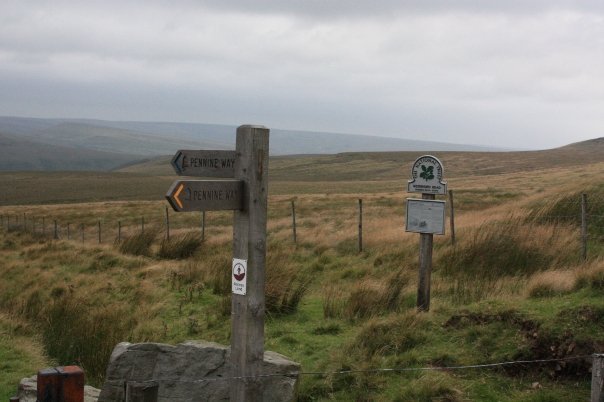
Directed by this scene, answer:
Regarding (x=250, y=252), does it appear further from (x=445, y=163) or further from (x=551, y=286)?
(x=445, y=163)

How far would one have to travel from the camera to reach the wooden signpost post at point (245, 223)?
4844 mm

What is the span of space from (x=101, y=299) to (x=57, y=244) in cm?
1025

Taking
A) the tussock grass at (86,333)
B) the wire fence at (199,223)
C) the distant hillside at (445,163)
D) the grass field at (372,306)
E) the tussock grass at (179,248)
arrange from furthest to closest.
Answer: the distant hillside at (445,163) → the tussock grass at (179,248) → the wire fence at (199,223) → the tussock grass at (86,333) → the grass field at (372,306)

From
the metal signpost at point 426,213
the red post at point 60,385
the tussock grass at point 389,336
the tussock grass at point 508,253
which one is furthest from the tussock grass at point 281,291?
the red post at point 60,385

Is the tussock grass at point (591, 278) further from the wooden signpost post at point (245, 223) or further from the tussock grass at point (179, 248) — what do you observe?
the tussock grass at point (179, 248)

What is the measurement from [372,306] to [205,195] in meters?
Answer: 4.55

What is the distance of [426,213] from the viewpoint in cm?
811

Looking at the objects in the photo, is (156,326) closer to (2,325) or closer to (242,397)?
(2,325)

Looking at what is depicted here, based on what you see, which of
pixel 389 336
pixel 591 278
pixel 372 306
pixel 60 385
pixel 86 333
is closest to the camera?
pixel 60 385

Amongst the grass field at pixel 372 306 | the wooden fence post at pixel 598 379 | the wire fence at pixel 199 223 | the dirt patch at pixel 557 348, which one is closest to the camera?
the wooden fence post at pixel 598 379

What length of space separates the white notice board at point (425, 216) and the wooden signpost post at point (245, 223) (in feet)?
11.9

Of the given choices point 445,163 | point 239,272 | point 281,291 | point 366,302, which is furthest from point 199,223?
point 445,163

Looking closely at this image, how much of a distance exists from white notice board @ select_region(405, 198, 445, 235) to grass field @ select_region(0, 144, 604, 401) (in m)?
1.03

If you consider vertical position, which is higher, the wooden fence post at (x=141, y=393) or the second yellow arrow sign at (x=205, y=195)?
the second yellow arrow sign at (x=205, y=195)
